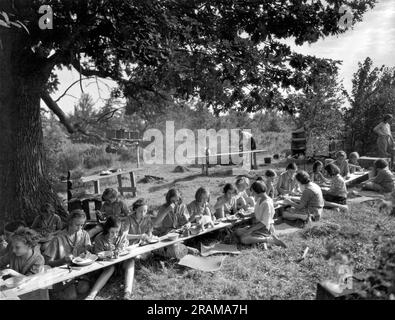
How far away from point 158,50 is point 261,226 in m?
3.48

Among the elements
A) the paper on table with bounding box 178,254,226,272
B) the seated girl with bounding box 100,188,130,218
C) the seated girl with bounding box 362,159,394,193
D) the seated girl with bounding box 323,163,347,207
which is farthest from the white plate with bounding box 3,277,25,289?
the seated girl with bounding box 362,159,394,193

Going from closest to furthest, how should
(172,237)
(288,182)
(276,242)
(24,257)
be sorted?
1. (24,257)
2. (172,237)
3. (276,242)
4. (288,182)

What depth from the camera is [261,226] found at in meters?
5.97

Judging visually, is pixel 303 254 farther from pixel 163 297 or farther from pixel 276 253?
pixel 163 297

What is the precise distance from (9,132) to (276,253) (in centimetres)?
553

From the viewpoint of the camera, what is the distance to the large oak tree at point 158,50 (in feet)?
18.6

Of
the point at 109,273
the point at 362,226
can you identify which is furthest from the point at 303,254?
the point at 109,273

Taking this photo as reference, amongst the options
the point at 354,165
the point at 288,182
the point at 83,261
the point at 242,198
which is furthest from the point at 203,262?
the point at 354,165

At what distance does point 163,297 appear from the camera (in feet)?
14.3

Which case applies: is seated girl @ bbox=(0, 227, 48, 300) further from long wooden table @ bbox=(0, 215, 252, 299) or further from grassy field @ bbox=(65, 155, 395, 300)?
grassy field @ bbox=(65, 155, 395, 300)

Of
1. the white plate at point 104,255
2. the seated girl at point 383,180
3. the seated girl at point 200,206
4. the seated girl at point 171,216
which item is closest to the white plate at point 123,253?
the white plate at point 104,255

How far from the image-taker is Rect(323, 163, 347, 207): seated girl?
7797 millimetres

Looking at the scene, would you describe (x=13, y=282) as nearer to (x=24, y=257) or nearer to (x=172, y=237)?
(x=24, y=257)

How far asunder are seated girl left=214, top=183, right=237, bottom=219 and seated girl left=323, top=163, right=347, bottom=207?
2518 millimetres
